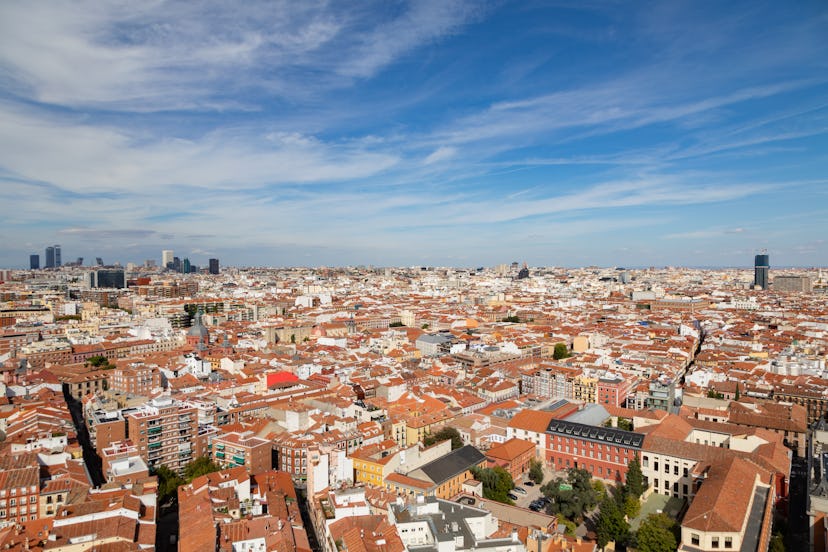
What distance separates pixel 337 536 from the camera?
496 inches

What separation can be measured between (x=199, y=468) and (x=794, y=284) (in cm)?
10497

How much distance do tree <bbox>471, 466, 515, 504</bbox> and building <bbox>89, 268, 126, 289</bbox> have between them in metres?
85.5

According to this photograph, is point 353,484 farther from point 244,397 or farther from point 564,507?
point 244,397

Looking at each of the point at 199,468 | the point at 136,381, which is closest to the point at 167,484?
the point at 199,468

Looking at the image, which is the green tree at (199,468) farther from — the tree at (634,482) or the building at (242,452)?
the tree at (634,482)

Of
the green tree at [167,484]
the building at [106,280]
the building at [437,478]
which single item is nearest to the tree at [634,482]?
the building at [437,478]

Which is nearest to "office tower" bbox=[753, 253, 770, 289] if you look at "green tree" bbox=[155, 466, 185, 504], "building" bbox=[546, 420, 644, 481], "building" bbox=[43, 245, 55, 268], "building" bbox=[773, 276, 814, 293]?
"building" bbox=[773, 276, 814, 293]

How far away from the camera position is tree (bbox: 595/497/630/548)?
1358 centimetres

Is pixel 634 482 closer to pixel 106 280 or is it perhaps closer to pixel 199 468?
pixel 199 468

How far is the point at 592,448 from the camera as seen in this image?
18.2 m

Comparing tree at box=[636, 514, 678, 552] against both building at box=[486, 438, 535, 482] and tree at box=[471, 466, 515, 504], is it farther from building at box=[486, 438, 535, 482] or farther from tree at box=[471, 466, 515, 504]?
building at box=[486, 438, 535, 482]

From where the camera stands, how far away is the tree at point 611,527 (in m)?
13.6

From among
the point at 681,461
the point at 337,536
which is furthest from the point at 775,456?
the point at 337,536

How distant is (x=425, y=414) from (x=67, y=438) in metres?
11.5
